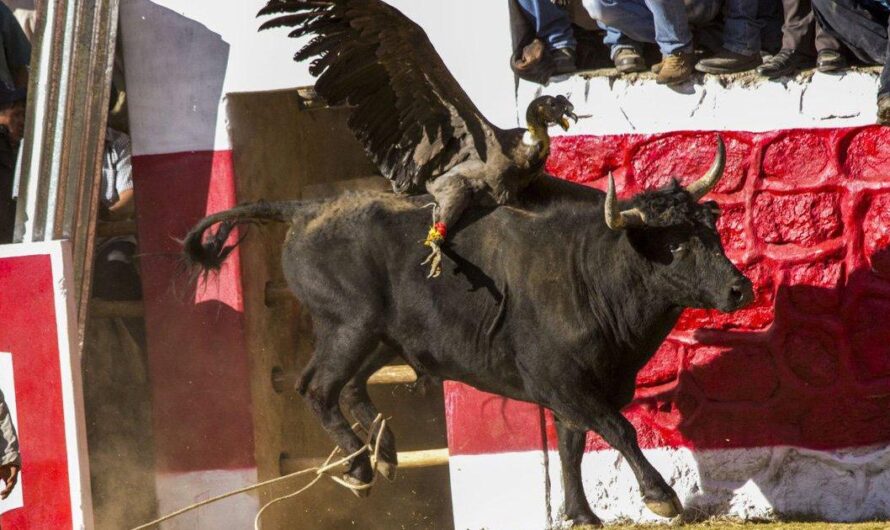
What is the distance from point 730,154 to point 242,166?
93.1 inches

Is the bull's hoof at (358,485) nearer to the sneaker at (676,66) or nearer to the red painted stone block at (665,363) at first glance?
the red painted stone block at (665,363)

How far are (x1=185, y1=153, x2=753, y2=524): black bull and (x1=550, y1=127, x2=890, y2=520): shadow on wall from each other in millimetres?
533

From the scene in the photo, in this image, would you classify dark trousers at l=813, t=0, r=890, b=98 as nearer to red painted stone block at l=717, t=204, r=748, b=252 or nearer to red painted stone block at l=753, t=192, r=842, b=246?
red painted stone block at l=753, t=192, r=842, b=246

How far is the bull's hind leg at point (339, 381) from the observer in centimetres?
710

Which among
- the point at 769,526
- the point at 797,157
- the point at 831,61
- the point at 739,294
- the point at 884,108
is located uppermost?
the point at 831,61

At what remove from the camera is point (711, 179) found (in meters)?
6.73

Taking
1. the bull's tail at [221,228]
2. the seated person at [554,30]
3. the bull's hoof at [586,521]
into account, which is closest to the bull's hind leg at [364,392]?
the bull's tail at [221,228]

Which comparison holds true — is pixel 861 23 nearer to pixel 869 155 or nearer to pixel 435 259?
pixel 869 155

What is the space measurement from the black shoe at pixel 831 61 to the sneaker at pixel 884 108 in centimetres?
35

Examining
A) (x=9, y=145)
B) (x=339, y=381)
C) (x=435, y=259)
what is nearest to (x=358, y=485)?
(x=339, y=381)

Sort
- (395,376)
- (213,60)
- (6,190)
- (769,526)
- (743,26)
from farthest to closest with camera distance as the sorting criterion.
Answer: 1. (395,376)
2. (6,190)
3. (213,60)
4. (743,26)
5. (769,526)

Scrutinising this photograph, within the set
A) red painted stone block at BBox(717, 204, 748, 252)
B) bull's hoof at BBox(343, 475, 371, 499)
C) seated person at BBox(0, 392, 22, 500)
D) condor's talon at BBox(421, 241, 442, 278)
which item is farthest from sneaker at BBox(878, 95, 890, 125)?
seated person at BBox(0, 392, 22, 500)

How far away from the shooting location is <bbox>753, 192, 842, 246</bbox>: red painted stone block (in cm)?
727

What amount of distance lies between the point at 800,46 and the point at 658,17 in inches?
25.7
